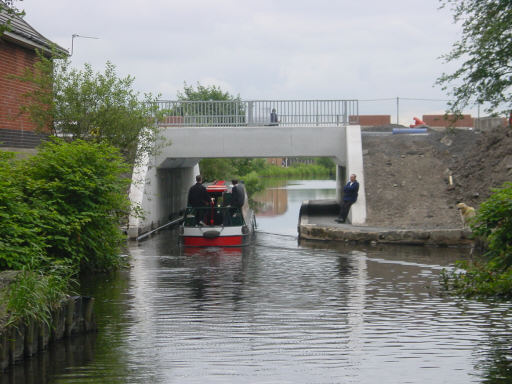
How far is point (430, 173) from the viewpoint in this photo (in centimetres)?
3281

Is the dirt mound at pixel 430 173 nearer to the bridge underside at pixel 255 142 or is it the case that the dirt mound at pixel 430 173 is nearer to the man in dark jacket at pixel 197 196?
the bridge underside at pixel 255 142

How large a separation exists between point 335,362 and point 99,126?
1727cm

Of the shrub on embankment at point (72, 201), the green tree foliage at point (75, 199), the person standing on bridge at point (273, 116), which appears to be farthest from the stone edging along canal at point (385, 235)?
the green tree foliage at point (75, 199)

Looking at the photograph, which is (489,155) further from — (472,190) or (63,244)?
(63,244)

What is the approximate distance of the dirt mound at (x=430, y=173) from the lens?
29125mm

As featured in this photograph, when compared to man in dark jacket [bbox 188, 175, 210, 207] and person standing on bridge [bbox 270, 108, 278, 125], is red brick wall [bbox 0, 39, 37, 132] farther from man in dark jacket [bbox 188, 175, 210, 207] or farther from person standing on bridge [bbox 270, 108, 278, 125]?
person standing on bridge [bbox 270, 108, 278, 125]

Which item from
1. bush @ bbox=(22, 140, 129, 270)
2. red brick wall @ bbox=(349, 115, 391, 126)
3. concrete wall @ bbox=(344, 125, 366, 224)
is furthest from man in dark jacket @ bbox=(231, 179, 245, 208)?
red brick wall @ bbox=(349, 115, 391, 126)

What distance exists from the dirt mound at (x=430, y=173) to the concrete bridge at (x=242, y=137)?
4.13 ft

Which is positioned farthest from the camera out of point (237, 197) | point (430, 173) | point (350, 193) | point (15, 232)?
point (430, 173)

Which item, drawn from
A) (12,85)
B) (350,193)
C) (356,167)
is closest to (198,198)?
(350,193)

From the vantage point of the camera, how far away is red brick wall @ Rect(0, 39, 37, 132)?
26016 millimetres

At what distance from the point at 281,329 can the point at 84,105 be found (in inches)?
618

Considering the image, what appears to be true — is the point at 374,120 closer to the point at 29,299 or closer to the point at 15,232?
the point at 15,232

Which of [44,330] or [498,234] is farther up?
[498,234]
